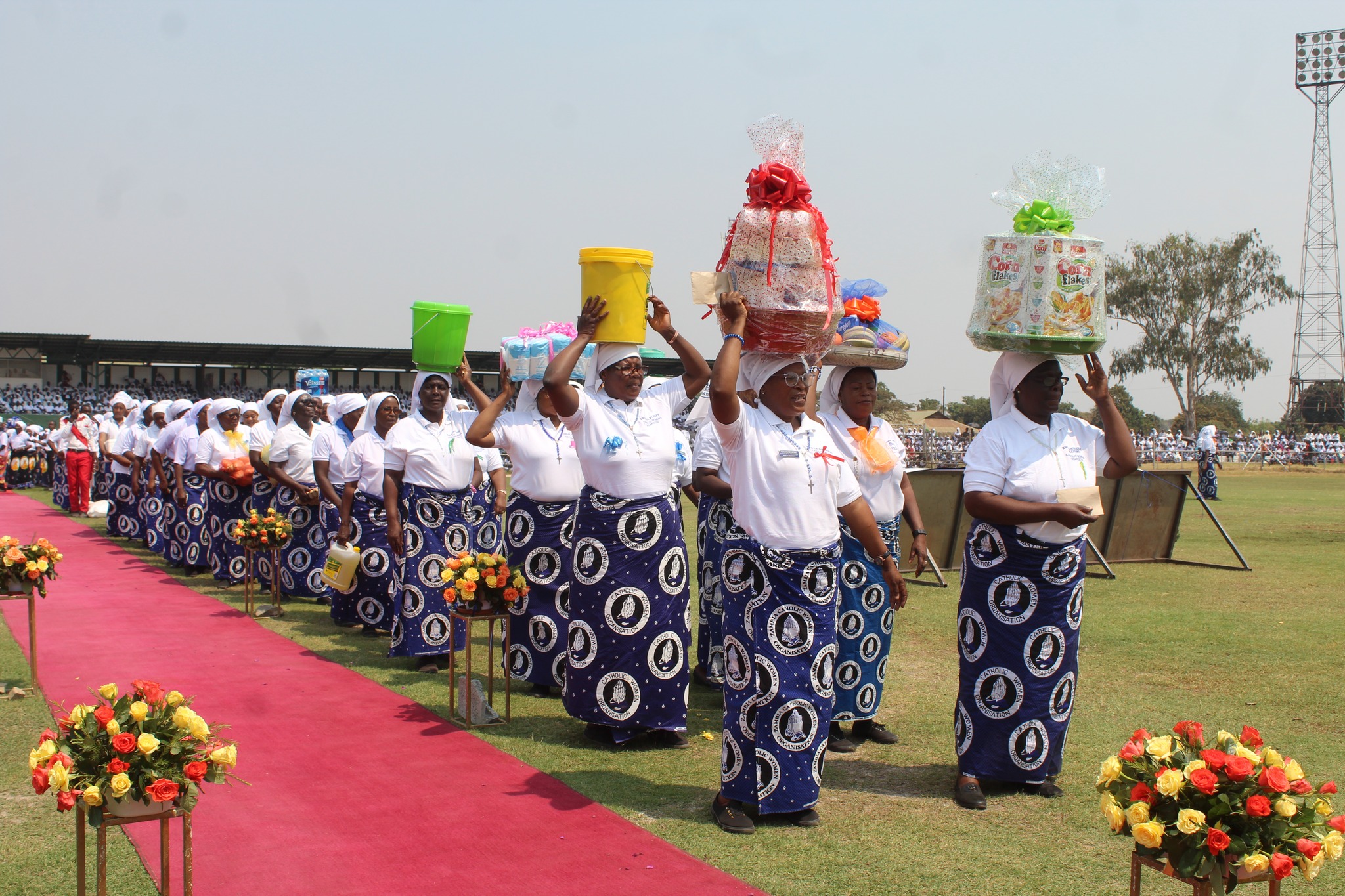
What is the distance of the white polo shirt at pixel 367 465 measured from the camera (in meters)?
9.57

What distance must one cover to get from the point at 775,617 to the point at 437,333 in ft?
13.4

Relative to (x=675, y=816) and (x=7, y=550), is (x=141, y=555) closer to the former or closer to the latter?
(x=7, y=550)

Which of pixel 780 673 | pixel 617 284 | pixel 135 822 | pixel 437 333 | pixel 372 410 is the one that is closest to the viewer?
pixel 135 822

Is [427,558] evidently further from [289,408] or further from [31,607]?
[289,408]

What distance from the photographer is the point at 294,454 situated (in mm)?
11688

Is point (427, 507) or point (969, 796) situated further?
point (427, 507)

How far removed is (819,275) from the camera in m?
5.00

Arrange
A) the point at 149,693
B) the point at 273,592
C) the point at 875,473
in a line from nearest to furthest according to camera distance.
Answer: the point at 149,693, the point at 875,473, the point at 273,592

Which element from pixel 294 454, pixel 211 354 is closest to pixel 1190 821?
pixel 294 454

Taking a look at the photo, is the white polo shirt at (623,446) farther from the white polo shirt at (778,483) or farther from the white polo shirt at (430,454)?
the white polo shirt at (430,454)

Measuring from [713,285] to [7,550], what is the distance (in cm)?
503

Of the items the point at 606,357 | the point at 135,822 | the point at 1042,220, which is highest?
the point at 1042,220

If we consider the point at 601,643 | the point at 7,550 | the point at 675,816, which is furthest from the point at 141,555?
the point at 675,816

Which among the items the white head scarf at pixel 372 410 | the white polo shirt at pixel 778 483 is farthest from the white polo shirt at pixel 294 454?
the white polo shirt at pixel 778 483
